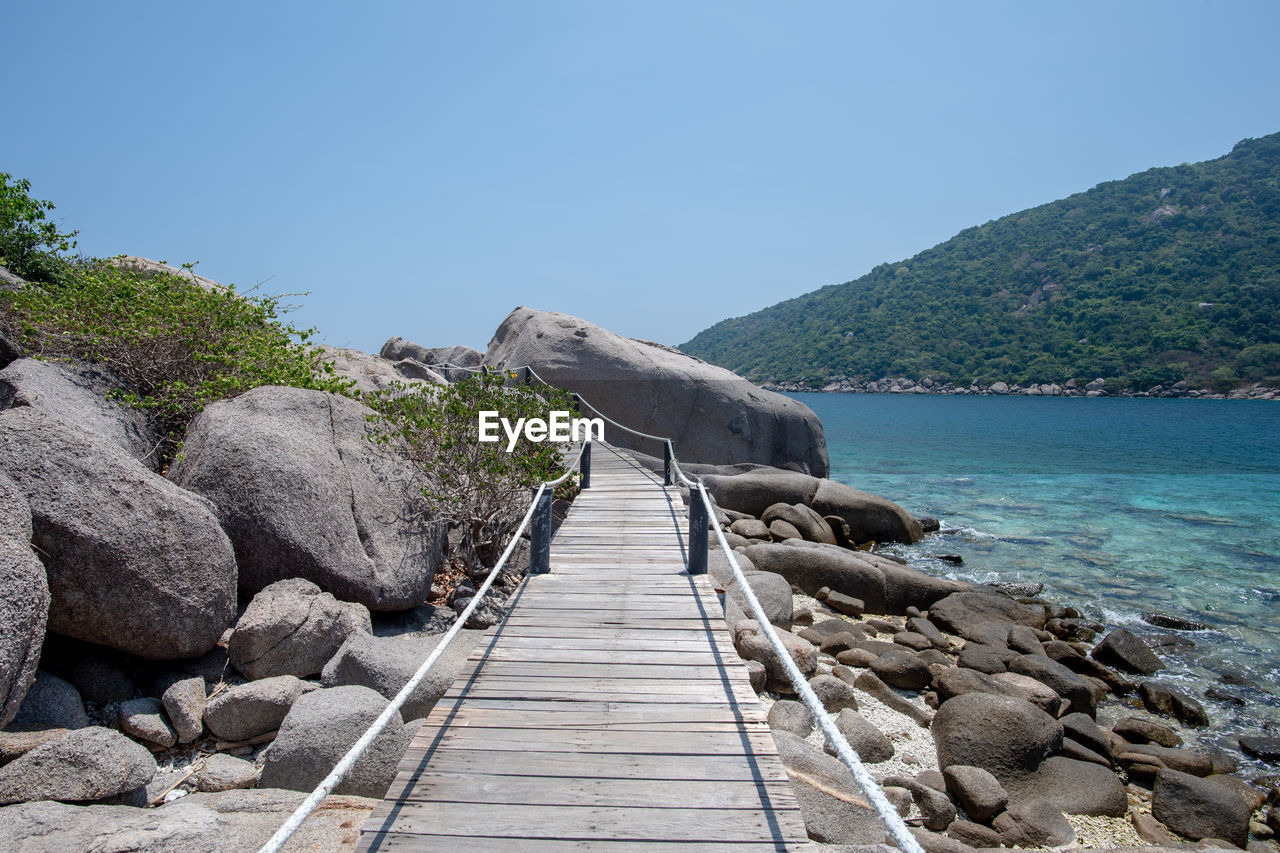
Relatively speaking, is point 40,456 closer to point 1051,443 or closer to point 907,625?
point 907,625

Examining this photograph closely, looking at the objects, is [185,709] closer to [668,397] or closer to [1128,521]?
[668,397]

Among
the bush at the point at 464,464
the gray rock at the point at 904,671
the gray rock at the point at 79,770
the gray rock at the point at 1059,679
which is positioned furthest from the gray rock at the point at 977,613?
the gray rock at the point at 79,770

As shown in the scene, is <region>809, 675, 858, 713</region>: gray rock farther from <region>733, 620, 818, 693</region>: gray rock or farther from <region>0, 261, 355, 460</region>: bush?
<region>0, 261, 355, 460</region>: bush

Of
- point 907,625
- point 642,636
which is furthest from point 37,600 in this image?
point 907,625

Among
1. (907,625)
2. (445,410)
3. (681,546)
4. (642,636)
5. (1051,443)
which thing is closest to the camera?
(642,636)

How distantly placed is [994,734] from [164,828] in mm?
6856

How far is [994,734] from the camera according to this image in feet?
21.6

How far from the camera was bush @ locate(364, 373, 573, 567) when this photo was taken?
26.8 ft

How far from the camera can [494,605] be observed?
780 cm

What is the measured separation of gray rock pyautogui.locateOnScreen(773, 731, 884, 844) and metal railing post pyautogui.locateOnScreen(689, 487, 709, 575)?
7.93ft

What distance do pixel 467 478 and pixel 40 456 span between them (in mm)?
4328

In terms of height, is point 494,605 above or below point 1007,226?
below

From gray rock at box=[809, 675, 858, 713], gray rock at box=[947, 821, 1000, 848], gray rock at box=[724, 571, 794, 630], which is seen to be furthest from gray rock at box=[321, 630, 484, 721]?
gray rock at box=[947, 821, 1000, 848]

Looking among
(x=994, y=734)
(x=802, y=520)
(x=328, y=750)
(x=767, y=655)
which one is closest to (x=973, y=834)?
(x=994, y=734)
